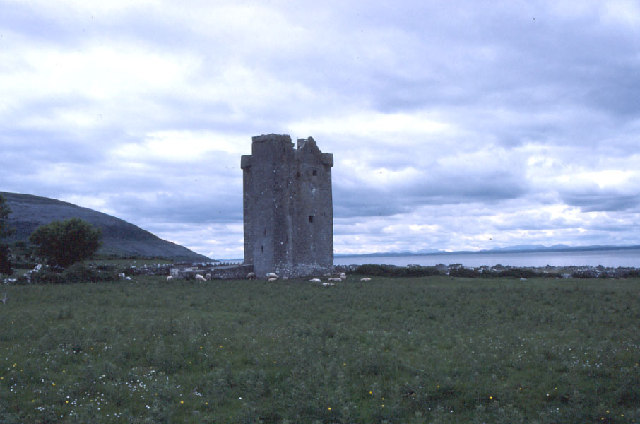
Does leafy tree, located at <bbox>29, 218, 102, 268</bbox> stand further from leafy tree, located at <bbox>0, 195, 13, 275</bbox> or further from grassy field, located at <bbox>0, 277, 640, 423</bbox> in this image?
grassy field, located at <bbox>0, 277, 640, 423</bbox>

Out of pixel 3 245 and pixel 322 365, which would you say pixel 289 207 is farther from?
pixel 322 365

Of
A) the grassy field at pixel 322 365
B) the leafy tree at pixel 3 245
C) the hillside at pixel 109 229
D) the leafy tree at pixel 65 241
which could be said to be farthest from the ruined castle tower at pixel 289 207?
the hillside at pixel 109 229

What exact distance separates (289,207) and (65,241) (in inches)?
833

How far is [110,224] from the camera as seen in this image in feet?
439

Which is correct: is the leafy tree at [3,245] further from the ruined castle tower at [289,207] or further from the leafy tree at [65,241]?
the ruined castle tower at [289,207]

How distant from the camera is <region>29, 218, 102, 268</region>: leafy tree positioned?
44.2 metres

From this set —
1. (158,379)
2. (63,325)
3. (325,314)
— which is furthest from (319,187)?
(158,379)

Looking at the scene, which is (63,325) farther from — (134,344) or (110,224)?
(110,224)

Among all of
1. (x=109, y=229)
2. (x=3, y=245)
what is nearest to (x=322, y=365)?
(x=3, y=245)

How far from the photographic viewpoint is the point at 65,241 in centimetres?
4472

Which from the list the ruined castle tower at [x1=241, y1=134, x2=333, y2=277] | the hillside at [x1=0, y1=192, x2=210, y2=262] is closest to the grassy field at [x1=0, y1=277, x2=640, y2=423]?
the ruined castle tower at [x1=241, y1=134, x2=333, y2=277]

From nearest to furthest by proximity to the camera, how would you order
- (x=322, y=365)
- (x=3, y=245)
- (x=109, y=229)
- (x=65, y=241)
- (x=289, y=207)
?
(x=322, y=365)
(x=3, y=245)
(x=289, y=207)
(x=65, y=241)
(x=109, y=229)

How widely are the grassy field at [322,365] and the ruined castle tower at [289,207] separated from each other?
66.8 feet

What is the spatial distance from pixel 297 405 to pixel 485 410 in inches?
135
